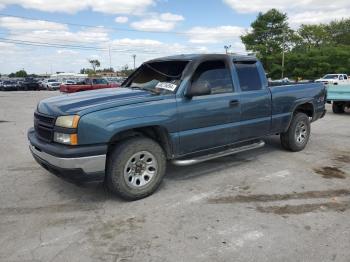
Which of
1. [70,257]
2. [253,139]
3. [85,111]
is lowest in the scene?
[70,257]

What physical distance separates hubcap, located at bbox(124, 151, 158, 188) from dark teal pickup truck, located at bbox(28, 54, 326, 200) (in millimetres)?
13

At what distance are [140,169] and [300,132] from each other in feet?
12.7

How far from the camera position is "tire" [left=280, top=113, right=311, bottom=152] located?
687 cm

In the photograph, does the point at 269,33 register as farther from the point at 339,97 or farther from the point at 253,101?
A: the point at 253,101

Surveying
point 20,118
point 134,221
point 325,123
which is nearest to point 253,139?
point 134,221

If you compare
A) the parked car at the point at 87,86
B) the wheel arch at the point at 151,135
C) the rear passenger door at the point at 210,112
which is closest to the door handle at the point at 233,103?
the rear passenger door at the point at 210,112

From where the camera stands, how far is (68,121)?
4.11 metres

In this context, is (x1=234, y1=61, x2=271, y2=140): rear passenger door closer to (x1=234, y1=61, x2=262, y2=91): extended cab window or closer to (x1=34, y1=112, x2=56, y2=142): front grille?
(x1=234, y1=61, x2=262, y2=91): extended cab window

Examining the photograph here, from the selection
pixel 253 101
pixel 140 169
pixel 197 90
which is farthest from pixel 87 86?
pixel 140 169

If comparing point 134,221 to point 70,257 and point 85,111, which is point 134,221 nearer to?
point 70,257

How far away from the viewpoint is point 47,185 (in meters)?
5.17

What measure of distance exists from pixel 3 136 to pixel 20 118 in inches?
159

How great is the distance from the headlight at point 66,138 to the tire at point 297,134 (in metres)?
4.28

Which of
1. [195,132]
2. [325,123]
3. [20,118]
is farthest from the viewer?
[20,118]
